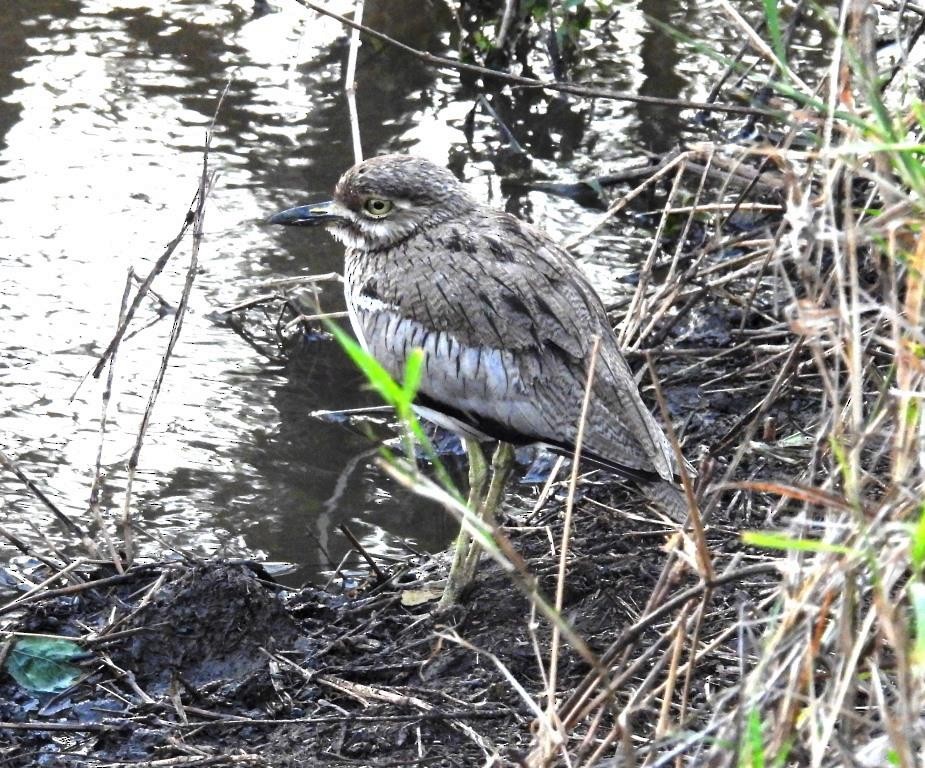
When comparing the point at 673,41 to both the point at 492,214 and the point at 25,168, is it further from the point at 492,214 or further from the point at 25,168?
the point at 492,214

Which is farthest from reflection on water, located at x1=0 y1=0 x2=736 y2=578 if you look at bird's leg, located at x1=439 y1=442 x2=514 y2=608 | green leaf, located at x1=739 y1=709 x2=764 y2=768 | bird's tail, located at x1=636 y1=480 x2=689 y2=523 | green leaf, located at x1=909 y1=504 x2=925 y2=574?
green leaf, located at x1=909 y1=504 x2=925 y2=574

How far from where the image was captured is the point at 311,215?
5.13 metres

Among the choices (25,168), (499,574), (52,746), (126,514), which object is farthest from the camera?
(25,168)

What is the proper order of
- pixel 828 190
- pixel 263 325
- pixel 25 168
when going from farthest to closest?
pixel 25 168 → pixel 263 325 → pixel 828 190

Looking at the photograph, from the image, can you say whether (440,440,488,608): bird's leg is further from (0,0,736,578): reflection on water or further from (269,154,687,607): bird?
(0,0,736,578): reflection on water

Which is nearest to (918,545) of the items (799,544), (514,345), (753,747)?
(799,544)

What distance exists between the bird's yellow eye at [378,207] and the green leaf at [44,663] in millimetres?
1792

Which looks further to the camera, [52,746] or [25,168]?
[25,168]

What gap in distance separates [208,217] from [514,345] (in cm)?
347

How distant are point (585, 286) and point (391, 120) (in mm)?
4053

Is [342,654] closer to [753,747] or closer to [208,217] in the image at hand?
[753,747]

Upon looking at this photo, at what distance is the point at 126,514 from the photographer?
454 centimetres

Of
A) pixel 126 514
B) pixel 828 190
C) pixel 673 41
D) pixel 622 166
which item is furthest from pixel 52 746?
pixel 673 41

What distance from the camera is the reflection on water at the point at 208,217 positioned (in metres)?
5.69
